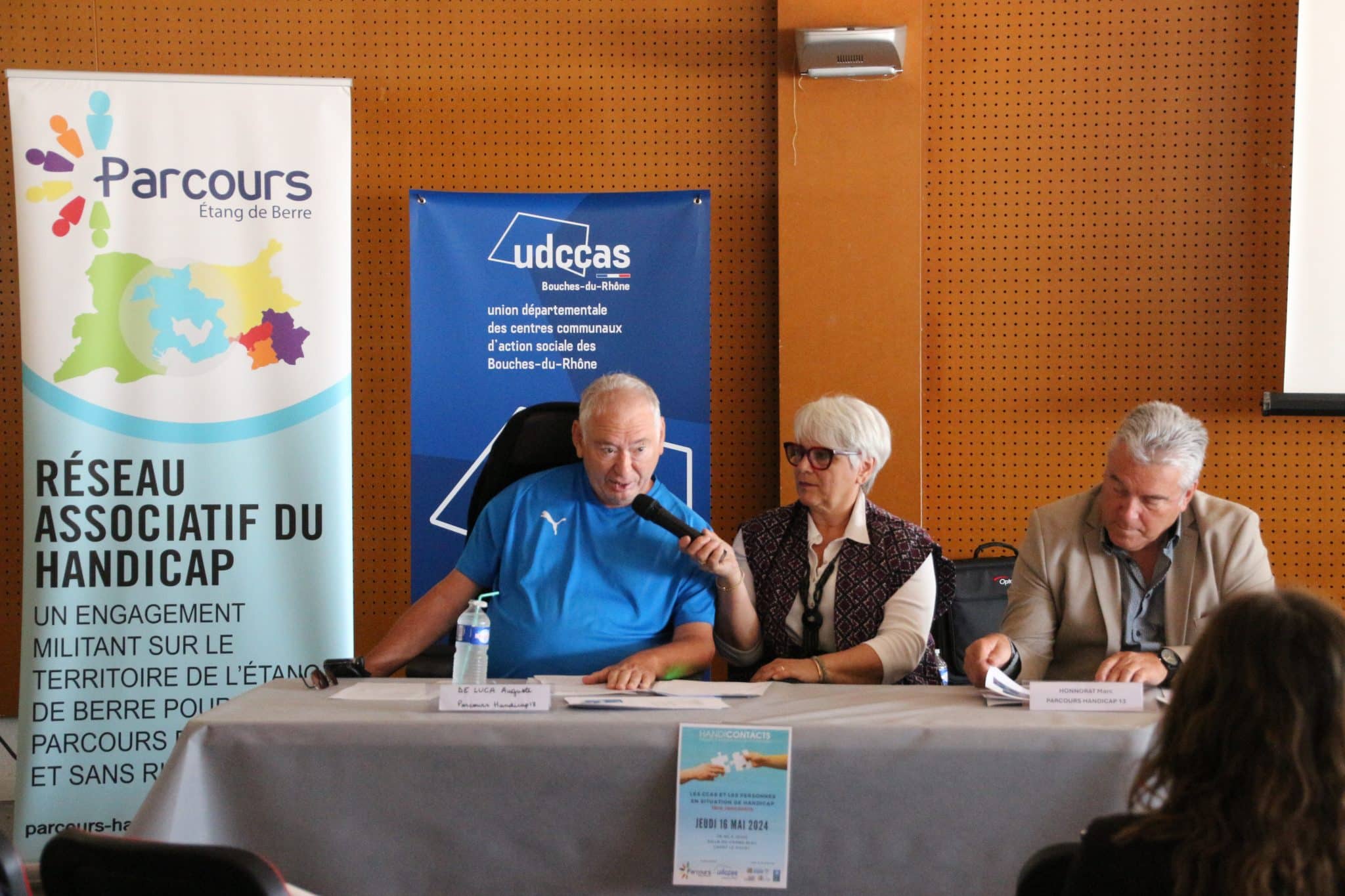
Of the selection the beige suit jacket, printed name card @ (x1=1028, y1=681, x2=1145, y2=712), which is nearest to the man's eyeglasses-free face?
the beige suit jacket

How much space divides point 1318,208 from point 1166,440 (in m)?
2.00

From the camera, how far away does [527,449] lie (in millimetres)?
2936

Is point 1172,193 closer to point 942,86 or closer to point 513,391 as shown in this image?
point 942,86

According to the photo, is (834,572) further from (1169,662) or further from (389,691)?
(389,691)

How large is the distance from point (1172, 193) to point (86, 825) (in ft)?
13.8

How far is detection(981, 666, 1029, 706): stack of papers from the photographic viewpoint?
198 centimetres

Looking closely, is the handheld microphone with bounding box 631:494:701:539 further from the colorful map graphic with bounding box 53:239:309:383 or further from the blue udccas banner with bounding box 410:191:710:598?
the colorful map graphic with bounding box 53:239:309:383

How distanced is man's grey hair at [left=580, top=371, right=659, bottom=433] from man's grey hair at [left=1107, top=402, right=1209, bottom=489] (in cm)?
106

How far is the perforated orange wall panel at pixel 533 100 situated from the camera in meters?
4.24

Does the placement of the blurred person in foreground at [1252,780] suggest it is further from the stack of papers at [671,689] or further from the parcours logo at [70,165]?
the parcours logo at [70,165]

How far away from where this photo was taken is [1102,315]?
4.14 metres

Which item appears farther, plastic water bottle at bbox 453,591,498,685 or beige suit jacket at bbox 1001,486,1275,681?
beige suit jacket at bbox 1001,486,1275,681

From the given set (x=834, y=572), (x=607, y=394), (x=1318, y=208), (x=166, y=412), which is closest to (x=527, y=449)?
(x=607, y=394)

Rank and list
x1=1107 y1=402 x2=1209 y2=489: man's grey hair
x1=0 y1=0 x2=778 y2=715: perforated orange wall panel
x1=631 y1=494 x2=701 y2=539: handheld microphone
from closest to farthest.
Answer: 1. x1=1107 y1=402 x2=1209 y2=489: man's grey hair
2. x1=631 y1=494 x2=701 y2=539: handheld microphone
3. x1=0 y1=0 x2=778 y2=715: perforated orange wall panel
